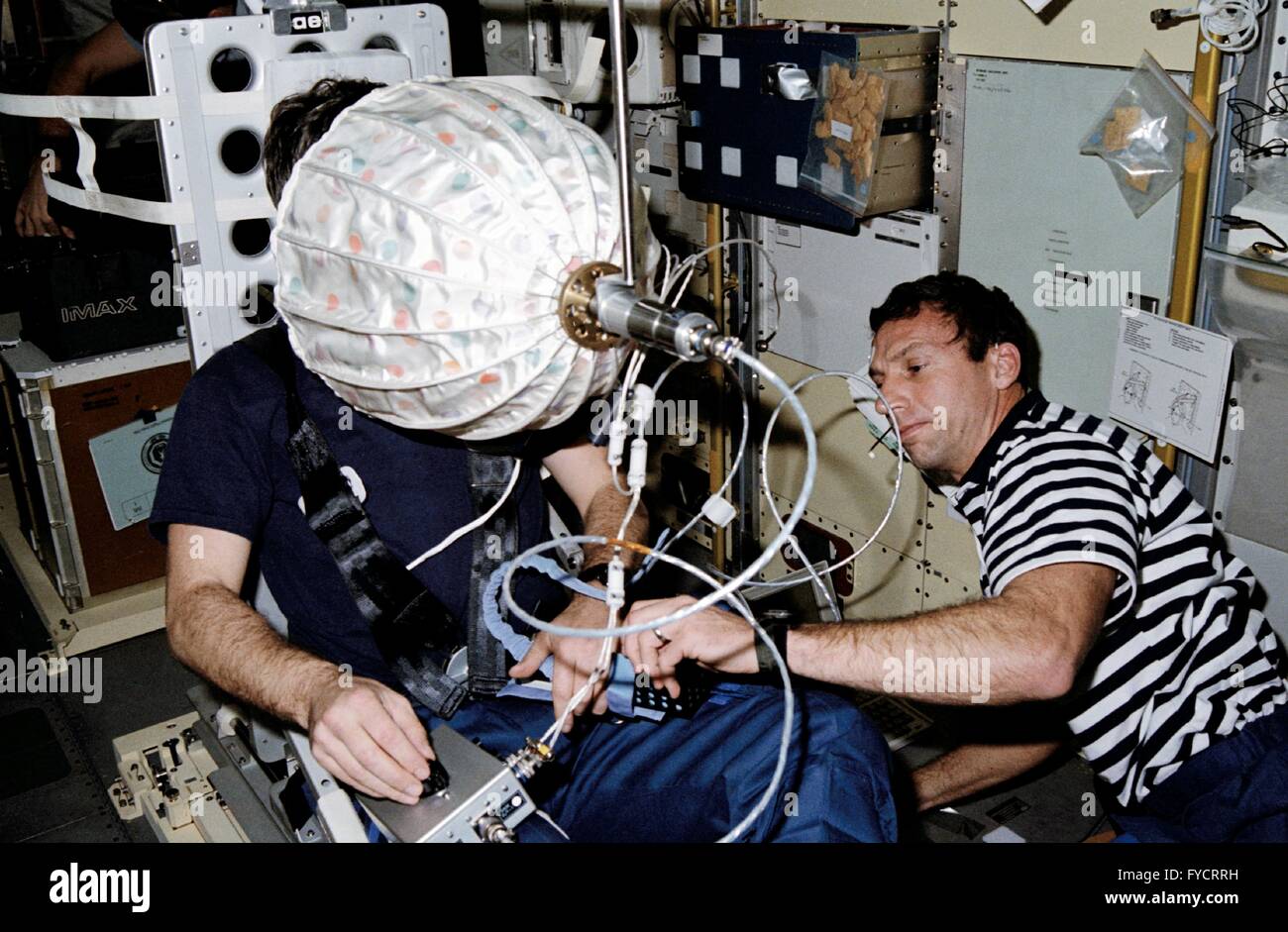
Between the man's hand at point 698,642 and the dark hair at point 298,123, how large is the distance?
79 cm

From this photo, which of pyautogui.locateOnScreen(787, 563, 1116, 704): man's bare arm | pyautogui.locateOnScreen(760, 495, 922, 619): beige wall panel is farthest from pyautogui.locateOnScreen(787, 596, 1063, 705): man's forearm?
pyautogui.locateOnScreen(760, 495, 922, 619): beige wall panel

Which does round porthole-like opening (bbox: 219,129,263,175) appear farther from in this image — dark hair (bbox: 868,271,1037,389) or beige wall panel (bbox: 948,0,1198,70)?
beige wall panel (bbox: 948,0,1198,70)

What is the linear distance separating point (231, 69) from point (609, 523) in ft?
3.70

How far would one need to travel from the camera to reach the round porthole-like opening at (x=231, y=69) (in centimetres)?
197

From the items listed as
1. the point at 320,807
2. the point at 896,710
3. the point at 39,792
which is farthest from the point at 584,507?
the point at 39,792

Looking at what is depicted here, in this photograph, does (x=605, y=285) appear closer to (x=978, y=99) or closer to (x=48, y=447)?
(x=978, y=99)

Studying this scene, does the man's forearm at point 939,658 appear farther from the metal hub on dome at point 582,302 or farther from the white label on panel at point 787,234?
the white label on panel at point 787,234

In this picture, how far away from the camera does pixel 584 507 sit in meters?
2.21

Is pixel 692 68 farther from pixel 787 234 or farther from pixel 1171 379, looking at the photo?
pixel 1171 379

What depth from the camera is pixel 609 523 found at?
2.06 meters

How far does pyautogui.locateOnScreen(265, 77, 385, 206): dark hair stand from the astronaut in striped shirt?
797 mm

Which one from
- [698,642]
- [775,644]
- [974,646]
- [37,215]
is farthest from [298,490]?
[37,215]

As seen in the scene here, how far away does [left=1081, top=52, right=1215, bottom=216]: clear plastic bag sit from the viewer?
220 cm

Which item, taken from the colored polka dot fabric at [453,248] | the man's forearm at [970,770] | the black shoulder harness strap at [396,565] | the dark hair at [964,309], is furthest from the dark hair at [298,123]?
the man's forearm at [970,770]
